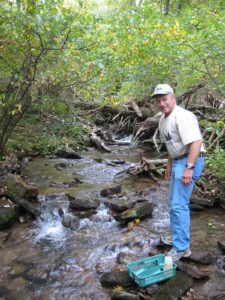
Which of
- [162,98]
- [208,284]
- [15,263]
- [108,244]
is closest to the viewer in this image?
[208,284]

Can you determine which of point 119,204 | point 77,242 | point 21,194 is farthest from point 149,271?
point 21,194

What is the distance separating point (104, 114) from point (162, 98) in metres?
12.1

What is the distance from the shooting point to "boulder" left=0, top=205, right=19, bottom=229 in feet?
15.1

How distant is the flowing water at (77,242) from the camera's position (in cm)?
323

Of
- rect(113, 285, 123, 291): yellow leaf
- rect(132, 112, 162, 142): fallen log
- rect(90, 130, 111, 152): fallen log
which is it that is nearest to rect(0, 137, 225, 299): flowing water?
rect(113, 285, 123, 291): yellow leaf

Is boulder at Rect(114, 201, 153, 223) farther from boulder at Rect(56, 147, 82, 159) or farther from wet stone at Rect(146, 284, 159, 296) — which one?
boulder at Rect(56, 147, 82, 159)

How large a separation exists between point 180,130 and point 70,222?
291 centimetres

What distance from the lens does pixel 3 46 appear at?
218 inches

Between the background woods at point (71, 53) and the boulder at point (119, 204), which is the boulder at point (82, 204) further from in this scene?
the background woods at point (71, 53)

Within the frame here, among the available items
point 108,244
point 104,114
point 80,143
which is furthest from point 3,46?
point 104,114

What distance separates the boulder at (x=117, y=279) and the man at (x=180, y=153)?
63cm

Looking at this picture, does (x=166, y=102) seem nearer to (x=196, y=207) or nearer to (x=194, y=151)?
(x=194, y=151)

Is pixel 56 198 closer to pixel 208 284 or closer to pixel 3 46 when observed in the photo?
pixel 3 46

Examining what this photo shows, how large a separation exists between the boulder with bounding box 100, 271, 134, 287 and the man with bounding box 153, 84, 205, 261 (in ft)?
2.06
